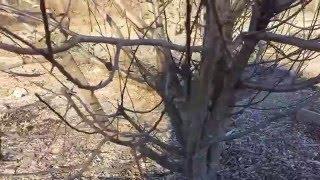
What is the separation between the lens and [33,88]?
5832 millimetres

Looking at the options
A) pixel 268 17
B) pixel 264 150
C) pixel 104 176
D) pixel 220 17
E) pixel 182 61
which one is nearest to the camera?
pixel 220 17

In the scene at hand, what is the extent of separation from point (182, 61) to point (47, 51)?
2.85ft

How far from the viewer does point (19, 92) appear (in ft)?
18.5

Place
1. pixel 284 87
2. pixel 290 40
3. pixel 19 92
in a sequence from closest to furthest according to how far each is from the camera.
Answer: pixel 290 40
pixel 284 87
pixel 19 92

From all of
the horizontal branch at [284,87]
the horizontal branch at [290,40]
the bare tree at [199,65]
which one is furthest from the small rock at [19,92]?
the horizontal branch at [290,40]

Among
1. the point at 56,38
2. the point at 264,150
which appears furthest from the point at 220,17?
the point at 264,150

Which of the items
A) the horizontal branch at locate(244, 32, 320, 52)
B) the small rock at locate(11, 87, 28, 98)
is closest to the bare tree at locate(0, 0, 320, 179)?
the horizontal branch at locate(244, 32, 320, 52)

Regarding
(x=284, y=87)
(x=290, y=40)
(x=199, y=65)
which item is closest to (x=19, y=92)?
(x=199, y=65)

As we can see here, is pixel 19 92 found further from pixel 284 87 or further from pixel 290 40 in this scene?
pixel 290 40

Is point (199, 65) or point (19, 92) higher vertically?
point (19, 92)

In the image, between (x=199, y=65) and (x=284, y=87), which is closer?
(x=284, y=87)

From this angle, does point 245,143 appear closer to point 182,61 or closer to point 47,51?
point 182,61

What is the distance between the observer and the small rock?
558cm

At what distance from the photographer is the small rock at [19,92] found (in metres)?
5.58
